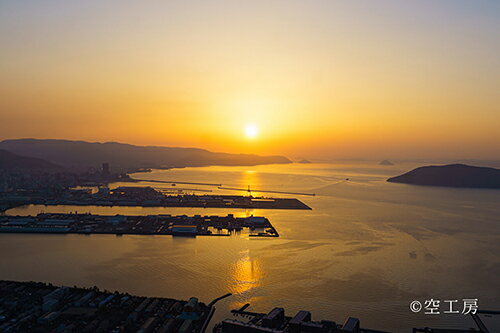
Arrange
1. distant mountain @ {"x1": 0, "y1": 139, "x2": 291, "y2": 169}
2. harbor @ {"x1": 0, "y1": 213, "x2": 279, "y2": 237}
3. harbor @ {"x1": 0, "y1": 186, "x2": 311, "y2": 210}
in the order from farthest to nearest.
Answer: distant mountain @ {"x1": 0, "y1": 139, "x2": 291, "y2": 169} → harbor @ {"x1": 0, "y1": 186, "x2": 311, "y2": 210} → harbor @ {"x1": 0, "y1": 213, "x2": 279, "y2": 237}

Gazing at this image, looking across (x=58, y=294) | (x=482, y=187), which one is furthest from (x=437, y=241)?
(x=482, y=187)

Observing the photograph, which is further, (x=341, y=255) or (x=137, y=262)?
(x=341, y=255)

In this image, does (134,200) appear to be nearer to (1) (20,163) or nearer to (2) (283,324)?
(2) (283,324)

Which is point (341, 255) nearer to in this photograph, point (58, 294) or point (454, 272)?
point (454, 272)

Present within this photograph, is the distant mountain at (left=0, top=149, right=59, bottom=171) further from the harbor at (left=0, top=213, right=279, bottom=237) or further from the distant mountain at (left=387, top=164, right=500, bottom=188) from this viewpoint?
the distant mountain at (left=387, top=164, right=500, bottom=188)

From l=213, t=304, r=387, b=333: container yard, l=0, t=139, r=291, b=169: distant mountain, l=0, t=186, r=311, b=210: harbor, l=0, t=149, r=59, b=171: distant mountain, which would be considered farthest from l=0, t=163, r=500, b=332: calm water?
l=0, t=139, r=291, b=169: distant mountain

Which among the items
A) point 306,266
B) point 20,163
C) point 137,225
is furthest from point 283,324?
point 20,163

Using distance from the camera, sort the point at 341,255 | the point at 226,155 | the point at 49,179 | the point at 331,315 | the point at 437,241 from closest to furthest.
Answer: the point at 331,315, the point at 341,255, the point at 437,241, the point at 49,179, the point at 226,155
